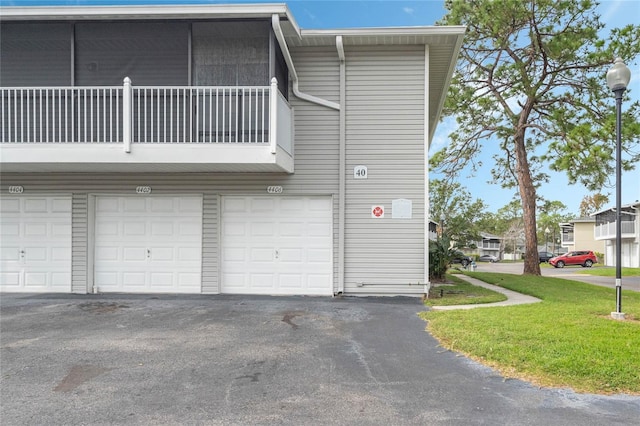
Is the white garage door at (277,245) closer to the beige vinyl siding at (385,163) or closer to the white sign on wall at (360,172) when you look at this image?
the beige vinyl siding at (385,163)

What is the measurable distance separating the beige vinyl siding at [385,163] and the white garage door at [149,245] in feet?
11.3

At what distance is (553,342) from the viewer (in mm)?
4777

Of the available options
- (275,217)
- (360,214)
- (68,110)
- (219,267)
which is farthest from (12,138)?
(360,214)

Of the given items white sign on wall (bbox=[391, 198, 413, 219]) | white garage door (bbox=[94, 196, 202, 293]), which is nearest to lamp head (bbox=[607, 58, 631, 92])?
white sign on wall (bbox=[391, 198, 413, 219])

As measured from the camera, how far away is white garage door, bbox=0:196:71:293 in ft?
28.6

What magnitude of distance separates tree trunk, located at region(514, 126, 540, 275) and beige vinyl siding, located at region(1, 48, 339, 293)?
10617 millimetres

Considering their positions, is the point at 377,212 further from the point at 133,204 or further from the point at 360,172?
the point at 133,204

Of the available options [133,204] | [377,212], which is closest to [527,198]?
[377,212]

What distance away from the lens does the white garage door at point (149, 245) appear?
860cm

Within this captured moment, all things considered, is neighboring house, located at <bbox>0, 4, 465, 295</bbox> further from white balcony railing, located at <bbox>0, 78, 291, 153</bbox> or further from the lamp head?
the lamp head

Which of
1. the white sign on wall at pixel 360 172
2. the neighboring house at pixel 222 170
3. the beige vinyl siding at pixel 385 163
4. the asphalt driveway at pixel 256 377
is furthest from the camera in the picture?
the white sign on wall at pixel 360 172

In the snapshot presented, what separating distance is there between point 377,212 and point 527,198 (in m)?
10.5

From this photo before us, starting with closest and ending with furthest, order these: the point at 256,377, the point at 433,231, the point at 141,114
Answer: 1. the point at 256,377
2. the point at 141,114
3. the point at 433,231

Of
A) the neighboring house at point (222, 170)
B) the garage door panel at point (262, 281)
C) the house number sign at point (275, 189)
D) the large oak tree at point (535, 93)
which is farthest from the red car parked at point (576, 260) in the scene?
the house number sign at point (275, 189)
